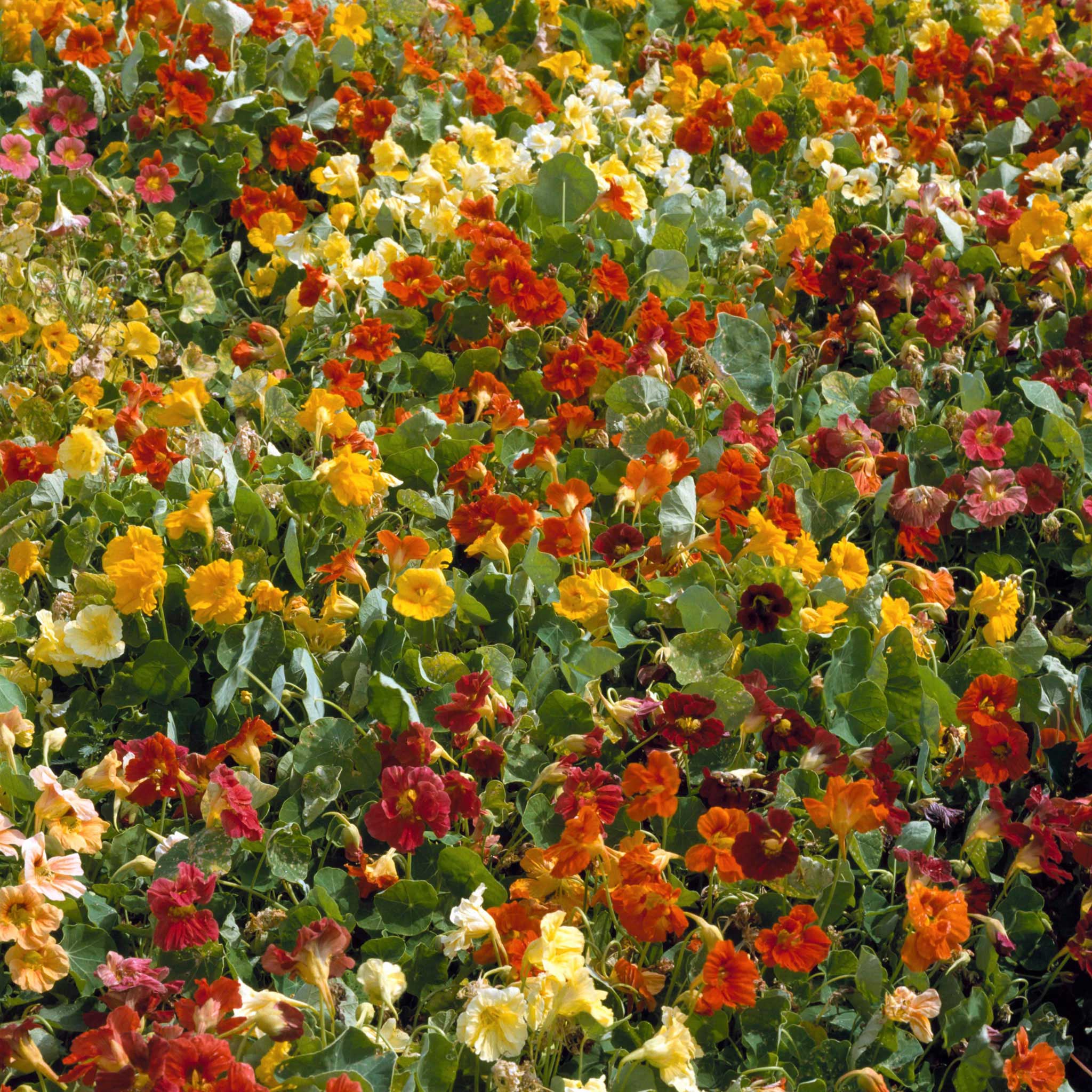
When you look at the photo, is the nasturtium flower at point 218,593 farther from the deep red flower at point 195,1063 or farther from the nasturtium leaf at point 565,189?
the nasturtium leaf at point 565,189

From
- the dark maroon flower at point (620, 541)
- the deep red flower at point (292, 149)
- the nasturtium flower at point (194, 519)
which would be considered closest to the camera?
the nasturtium flower at point (194, 519)

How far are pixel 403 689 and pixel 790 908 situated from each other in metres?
0.70

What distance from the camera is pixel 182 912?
1756 mm

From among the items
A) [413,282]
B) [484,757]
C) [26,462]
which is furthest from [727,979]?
[413,282]

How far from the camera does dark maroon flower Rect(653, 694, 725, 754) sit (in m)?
1.98

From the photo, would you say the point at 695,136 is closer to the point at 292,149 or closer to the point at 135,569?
the point at 292,149

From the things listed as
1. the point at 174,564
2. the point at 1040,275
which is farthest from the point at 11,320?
the point at 1040,275

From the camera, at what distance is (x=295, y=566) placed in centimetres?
233

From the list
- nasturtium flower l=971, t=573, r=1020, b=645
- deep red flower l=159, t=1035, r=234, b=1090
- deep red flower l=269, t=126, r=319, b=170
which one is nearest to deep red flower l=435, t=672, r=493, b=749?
deep red flower l=159, t=1035, r=234, b=1090

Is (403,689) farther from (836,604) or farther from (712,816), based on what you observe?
(836,604)

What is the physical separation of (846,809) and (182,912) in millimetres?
965

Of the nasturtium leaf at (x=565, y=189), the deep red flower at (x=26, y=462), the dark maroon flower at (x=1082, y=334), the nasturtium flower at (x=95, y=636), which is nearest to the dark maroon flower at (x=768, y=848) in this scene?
the nasturtium flower at (x=95, y=636)

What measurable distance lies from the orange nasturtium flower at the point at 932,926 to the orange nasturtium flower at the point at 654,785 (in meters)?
0.38

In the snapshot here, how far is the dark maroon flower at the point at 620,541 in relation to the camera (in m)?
2.42
